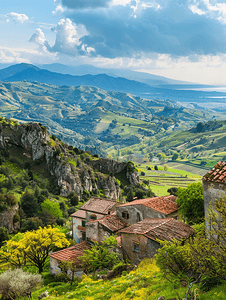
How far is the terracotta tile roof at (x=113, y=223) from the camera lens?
39894 mm

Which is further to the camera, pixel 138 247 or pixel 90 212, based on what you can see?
pixel 90 212

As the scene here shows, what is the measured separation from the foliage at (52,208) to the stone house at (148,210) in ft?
168

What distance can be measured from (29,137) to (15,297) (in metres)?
103

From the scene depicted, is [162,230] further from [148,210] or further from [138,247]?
[148,210]

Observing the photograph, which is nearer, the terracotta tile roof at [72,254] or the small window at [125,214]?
the terracotta tile roof at [72,254]

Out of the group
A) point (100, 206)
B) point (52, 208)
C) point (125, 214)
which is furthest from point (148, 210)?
point (52, 208)

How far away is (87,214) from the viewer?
4978cm

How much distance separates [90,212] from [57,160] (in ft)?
250

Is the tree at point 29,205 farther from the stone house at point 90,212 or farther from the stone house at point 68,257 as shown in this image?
the stone house at point 68,257

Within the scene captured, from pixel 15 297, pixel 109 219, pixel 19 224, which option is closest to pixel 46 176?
pixel 19 224

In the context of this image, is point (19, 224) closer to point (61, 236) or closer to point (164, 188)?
point (61, 236)

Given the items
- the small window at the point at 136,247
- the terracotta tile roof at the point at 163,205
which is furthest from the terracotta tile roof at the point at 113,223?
the small window at the point at 136,247

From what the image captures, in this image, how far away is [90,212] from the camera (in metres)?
50.0

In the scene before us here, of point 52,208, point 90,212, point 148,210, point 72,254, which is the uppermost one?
point 148,210
